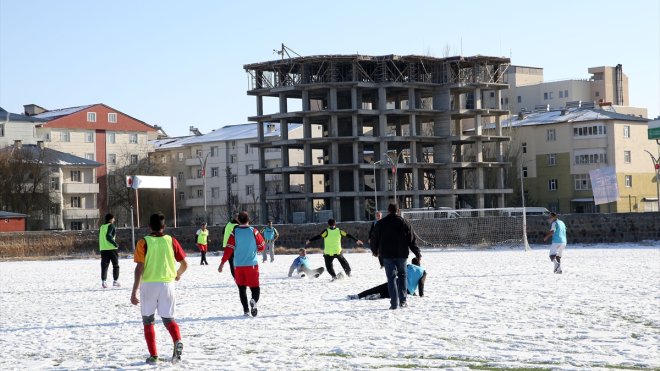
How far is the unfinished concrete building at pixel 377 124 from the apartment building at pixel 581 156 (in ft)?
32.4

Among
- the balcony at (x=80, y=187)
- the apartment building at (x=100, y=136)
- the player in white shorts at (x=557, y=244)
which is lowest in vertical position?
the player in white shorts at (x=557, y=244)

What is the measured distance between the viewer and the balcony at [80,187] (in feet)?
360

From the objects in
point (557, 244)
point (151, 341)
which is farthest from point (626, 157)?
point (151, 341)

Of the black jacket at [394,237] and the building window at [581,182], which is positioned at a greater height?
the building window at [581,182]

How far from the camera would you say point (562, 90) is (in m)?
131

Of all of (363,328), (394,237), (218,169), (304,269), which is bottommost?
A: (363,328)

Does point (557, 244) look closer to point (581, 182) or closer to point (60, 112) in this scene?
point (581, 182)

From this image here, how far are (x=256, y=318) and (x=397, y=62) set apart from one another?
79075 millimetres

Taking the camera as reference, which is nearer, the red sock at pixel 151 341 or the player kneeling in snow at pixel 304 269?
the red sock at pixel 151 341

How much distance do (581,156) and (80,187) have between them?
1977 inches

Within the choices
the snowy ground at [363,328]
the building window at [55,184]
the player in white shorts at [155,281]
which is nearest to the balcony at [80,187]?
the building window at [55,184]

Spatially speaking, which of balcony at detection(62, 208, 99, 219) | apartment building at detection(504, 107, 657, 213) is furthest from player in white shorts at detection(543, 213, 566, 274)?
balcony at detection(62, 208, 99, 219)

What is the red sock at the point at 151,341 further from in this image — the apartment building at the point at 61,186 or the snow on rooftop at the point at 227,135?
the snow on rooftop at the point at 227,135

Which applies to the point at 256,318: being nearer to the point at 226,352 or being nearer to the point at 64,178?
the point at 226,352
